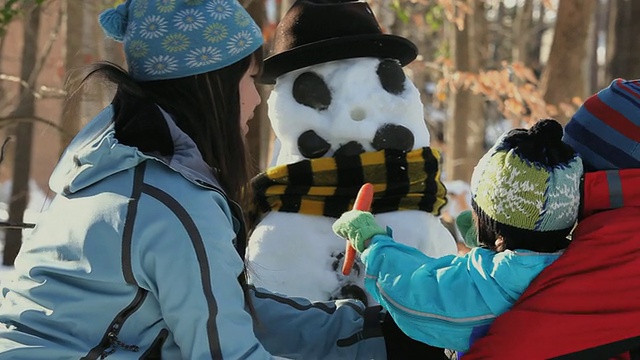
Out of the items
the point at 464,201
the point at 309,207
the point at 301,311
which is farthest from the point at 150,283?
the point at 464,201

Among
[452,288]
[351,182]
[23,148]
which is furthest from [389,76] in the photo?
[23,148]

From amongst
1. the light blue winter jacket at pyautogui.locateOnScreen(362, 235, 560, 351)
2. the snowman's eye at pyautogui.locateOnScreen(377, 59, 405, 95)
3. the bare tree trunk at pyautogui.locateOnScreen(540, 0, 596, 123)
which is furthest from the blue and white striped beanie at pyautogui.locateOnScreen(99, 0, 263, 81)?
the bare tree trunk at pyautogui.locateOnScreen(540, 0, 596, 123)

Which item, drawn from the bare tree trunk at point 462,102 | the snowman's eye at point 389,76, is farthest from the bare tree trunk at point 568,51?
the snowman's eye at point 389,76

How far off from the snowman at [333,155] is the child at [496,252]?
37.9 inches

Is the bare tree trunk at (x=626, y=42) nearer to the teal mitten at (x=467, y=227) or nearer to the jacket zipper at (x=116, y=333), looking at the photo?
the teal mitten at (x=467, y=227)

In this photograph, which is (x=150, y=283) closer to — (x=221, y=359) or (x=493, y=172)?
(x=221, y=359)

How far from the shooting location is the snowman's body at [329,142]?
2.98 meters

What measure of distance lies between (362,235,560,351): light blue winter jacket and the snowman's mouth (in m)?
1.04

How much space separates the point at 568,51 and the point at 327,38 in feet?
13.0

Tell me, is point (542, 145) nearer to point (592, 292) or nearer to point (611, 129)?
point (611, 129)

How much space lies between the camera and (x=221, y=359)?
1.69 meters

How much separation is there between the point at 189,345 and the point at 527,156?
848 millimetres

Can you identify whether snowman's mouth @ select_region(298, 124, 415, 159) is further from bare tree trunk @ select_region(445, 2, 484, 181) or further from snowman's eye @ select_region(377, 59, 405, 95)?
bare tree trunk @ select_region(445, 2, 484, 181)

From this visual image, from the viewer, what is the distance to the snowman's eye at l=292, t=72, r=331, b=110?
304 cm
